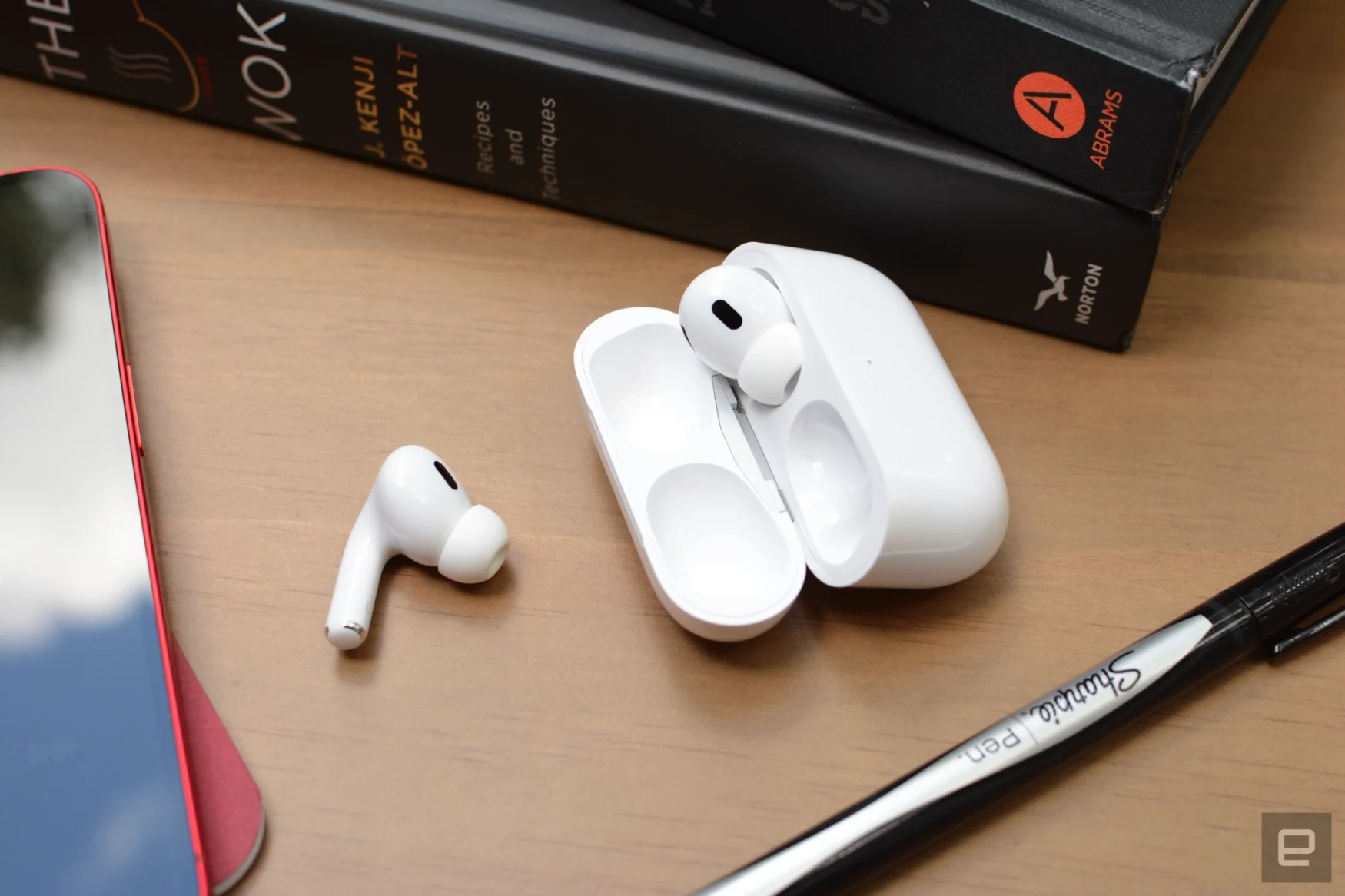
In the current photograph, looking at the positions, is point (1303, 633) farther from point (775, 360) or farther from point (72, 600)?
point (72, 600)

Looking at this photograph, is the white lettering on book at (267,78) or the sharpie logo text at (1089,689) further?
the white lettering on book at (267,78)

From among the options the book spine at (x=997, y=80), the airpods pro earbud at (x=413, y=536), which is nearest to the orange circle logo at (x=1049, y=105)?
the book spine at (x=997, y=80)

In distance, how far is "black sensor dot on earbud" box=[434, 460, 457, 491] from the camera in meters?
0.42

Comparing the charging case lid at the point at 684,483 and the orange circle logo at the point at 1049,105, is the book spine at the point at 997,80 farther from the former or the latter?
the charging case lid at the point at 684,483

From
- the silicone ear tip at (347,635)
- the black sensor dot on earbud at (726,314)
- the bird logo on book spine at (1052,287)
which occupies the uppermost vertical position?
the black sensor dot on earbud at (726,314)

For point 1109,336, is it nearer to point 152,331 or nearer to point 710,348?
point 710,348

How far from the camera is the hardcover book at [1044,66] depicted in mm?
413

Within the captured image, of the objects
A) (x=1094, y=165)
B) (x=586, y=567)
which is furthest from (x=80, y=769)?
(x=1094, y=165)

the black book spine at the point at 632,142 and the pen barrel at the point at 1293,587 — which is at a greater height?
the black book spine at the point at 632,142

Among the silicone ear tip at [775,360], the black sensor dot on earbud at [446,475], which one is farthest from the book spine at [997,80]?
the black sensor dot on earbud at [446,475]

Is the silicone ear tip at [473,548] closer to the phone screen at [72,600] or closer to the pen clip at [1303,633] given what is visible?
the phone screen at [72,600]

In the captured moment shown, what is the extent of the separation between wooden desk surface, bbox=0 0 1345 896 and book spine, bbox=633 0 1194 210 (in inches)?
3.4

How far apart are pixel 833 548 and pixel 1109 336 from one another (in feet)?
0.55

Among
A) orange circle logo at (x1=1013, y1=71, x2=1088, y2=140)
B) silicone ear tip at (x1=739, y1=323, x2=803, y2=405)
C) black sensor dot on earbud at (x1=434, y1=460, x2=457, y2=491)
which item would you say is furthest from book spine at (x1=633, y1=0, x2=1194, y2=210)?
black sensor dot on earbud at (x1=434, y1=460, x2=457, y2=491)
